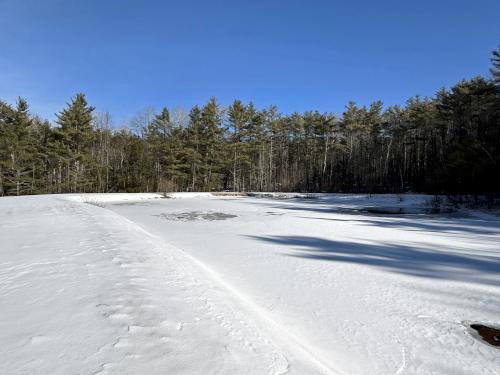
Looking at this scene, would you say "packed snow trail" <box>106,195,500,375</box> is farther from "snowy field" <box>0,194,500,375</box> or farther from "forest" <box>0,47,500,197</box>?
"forest" <box>0,47,500,197</box>

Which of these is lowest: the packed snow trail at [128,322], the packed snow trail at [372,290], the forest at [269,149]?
the packed snow trail at [372,290]

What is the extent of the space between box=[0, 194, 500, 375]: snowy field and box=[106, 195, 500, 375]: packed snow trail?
0.07ft

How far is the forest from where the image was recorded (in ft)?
88.9

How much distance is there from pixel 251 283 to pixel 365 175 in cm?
4459

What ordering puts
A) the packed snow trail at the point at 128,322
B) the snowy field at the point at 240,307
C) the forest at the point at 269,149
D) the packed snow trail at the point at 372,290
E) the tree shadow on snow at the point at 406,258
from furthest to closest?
1. the forest at the point at 269,149
2. the tree shadow on snow at the point at 406,258
3. the packed snow trail at the point at 372,290
4. the snowy field at the point at 240,307
5. the packed snow trail at the point at 128,322

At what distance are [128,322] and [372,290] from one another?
306cm

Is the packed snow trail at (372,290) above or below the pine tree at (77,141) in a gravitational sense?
below

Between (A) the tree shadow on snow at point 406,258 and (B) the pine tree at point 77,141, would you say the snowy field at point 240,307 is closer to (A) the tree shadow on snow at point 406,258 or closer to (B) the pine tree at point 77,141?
(A) the tree shadow on snow at point 406,258

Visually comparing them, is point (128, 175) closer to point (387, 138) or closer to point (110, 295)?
point (110, 295)

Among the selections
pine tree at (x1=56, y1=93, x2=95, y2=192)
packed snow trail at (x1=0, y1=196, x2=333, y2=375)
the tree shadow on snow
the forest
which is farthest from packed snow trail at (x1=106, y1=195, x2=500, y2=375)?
pine tree at (x1=56, y1=93, x2=95, y2=192)

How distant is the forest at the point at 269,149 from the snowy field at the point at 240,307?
1653 cm

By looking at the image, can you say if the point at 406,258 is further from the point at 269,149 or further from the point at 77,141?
the point at 269,149

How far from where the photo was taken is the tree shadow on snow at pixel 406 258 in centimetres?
499

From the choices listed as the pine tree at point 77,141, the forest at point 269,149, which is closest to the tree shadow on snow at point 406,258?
the forest at point 269,149
